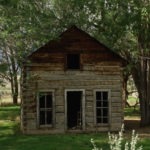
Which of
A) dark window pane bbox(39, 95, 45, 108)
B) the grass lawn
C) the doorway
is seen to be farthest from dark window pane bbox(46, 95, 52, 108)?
the doorway

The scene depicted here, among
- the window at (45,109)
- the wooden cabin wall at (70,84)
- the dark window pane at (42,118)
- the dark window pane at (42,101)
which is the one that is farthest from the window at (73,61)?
the dark window pane at (42,118)

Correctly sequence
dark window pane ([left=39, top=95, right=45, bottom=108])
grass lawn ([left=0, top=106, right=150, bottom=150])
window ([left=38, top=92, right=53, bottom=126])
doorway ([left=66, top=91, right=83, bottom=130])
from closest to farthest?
1. grass lawn ([left=0, top=106, right=150, bottom=150])
2. window ([left=38, top=92, right=53, bottom=126])
3. dark window pane ([left=39, top=95, right=45, bottom=108])
4. doorway ([left=66, top=91, right=83, bottom=130])

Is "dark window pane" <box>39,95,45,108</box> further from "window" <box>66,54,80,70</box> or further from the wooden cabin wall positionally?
"window" <box>66,54,80,70</box>

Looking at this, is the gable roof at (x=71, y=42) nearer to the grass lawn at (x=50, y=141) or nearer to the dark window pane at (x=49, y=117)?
the dark window pane at (x=49, y=117)

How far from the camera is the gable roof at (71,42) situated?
982 inches

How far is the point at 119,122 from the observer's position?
25.8 meters

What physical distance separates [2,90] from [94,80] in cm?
912

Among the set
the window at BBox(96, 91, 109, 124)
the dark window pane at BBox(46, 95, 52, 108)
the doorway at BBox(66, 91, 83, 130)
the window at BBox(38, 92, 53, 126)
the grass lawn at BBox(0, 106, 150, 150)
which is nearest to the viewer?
the grass lawn at BBox(0, 106, 150, 150)

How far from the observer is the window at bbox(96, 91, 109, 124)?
84.4 ft

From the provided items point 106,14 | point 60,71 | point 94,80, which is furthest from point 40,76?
point 106,14

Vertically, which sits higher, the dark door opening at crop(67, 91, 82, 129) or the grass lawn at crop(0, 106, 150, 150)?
the dark door opening at crop(67, 91, 82, 129)

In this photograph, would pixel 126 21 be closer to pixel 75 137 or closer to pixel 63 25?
pixel 63 25

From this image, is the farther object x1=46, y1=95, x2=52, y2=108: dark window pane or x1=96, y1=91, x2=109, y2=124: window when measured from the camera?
x1=96, y1=91, x2=109, y2=124: window

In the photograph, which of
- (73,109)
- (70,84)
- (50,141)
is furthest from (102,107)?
(50,141)
